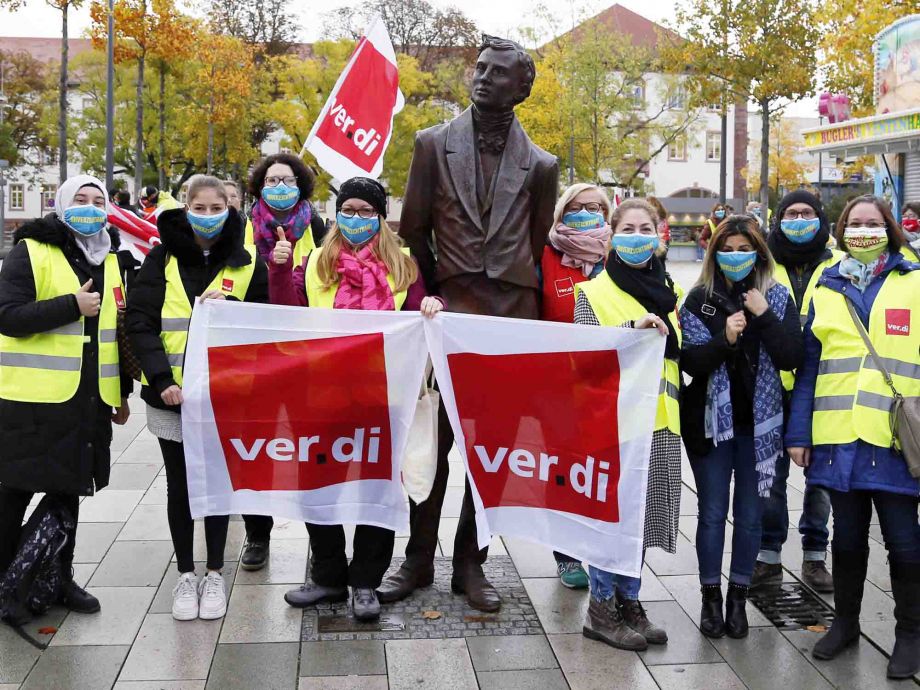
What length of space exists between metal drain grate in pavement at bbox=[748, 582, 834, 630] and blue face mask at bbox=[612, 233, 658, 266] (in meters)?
1.77

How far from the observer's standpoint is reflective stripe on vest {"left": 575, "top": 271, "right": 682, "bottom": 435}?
4.45m

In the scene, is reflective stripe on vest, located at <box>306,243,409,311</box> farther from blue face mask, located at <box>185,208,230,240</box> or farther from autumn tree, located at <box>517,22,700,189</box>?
autumn tree, located at <box>517,22,700,189</box>

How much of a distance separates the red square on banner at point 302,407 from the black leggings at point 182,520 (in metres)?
0.25

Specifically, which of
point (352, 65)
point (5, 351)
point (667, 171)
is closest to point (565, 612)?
point (5, 351)

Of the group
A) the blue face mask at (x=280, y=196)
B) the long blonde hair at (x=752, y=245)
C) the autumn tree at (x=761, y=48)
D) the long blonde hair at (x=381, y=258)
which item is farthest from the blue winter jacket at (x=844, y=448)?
the autumn tree at (x=761, y=48)

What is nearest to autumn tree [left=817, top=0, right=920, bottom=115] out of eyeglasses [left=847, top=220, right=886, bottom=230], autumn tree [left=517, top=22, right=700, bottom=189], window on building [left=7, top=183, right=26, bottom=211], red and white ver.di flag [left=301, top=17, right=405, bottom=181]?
autumn tree [left=517, top=22, right=700, bottom=189]

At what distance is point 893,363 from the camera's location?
165 inches

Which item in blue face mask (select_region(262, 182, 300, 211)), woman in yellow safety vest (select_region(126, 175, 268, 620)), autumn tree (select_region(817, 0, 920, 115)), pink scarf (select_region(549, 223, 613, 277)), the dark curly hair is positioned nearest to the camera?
woman in yellow safety vest (select_region(126, 175, 268, 620))

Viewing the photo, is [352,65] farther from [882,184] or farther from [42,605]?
[882,184]

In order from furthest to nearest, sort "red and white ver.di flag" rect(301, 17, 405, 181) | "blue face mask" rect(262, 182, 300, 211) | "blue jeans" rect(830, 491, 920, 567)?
"red and white ver.di flag" rect(301, 17, 405, 181)
"blue face mask" rect(262, 182, 300, 211)
"blue jeans" rect(830, 491, 920, 567)

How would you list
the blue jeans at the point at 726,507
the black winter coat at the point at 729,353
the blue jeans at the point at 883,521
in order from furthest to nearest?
the blue jeans at the point at 726,507 → the black winter coat at the point at 729,353 → the blue jeans at the point at 883,521

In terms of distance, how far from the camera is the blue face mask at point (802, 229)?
5.00 metres

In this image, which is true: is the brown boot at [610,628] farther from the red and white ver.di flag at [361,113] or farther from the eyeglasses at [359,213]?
the red and white ver.di flag at [361,113]

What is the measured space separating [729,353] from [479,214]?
136 cm
